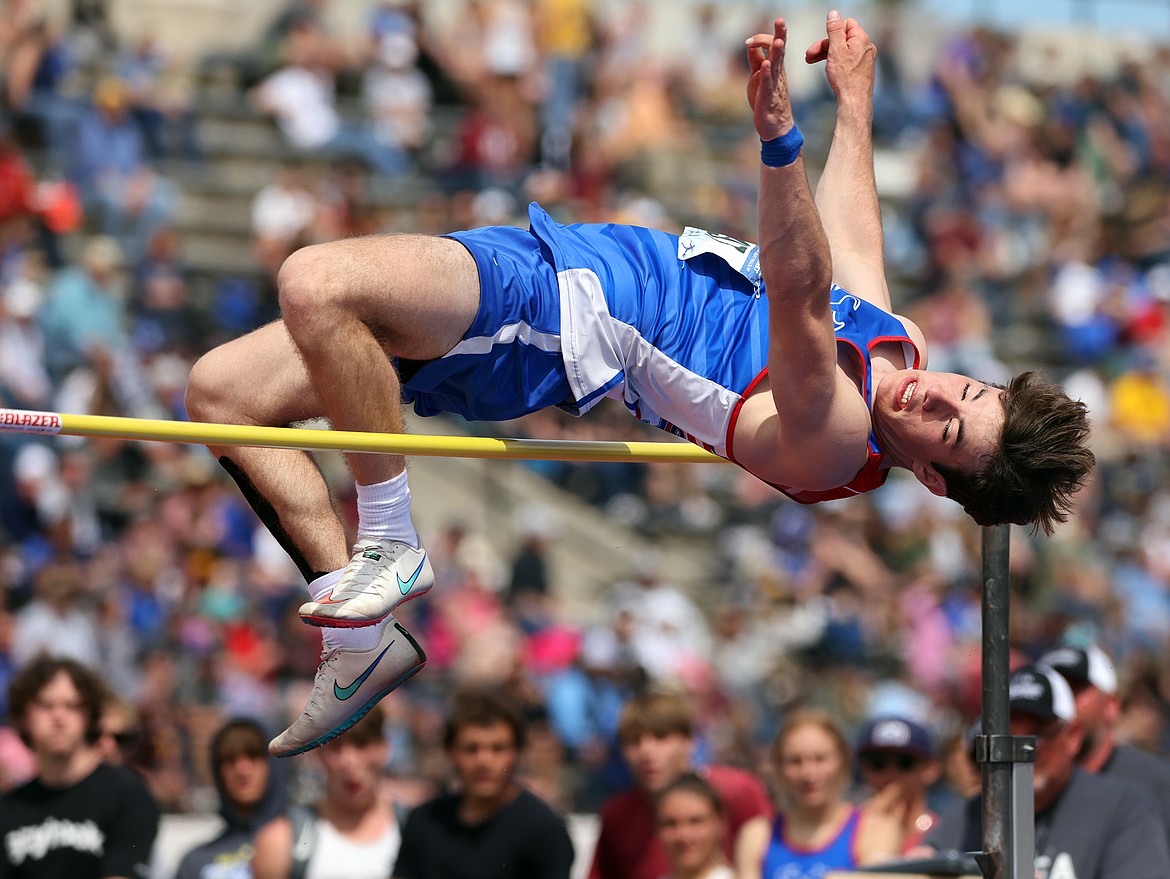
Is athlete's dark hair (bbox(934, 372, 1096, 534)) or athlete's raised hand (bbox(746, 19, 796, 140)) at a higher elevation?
athlete's raised hand (bbox(746, 19, 796, 140))

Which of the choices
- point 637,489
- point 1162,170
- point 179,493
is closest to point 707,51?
point 1162,170

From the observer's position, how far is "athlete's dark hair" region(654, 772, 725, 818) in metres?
5.47

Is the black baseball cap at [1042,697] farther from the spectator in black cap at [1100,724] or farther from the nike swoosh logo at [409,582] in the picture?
the nike swoosh logo at [409,582]

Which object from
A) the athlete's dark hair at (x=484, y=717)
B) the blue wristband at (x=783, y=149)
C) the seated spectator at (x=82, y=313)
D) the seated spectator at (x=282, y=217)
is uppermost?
the seated spectator at (x=282, y=217)

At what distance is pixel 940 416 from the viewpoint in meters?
4.24

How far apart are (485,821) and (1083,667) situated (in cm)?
194

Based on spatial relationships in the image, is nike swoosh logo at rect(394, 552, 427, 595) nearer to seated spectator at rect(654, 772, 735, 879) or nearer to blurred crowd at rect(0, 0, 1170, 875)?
seated spectator at rect(654, 772, 735, 879)

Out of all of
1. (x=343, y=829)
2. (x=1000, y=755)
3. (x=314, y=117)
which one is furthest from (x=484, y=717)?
(x=314, y=117)

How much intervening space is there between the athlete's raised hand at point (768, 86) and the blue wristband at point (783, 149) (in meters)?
0.01

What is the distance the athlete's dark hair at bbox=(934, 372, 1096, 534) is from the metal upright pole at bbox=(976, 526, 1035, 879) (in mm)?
305

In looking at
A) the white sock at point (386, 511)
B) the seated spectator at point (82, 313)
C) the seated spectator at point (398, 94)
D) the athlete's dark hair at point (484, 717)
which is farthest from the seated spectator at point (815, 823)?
the seated spectator at point (398, 94)

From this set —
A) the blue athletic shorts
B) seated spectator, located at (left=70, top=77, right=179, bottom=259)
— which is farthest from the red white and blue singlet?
seated spectator, located at (left=70, top=77, right=179, bottom=259)

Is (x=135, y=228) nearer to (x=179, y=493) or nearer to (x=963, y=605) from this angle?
(x=179, y=493)

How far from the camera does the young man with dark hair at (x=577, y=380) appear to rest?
4043 mm
